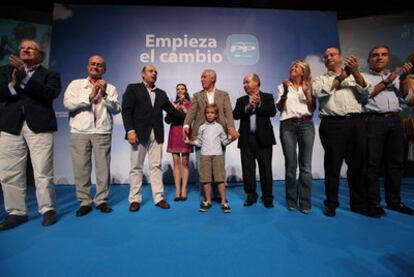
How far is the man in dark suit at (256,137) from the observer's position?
3.09 meters

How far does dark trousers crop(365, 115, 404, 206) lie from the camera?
282 centimetres

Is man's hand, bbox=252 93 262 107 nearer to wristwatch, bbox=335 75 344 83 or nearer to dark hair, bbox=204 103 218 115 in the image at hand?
dark hair, bbox=204 103 218 115

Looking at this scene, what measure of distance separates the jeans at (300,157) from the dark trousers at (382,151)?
70cm

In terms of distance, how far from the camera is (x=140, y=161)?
315 centimetres

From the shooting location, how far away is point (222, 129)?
10.3ft

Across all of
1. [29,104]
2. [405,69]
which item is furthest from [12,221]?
[405,69]

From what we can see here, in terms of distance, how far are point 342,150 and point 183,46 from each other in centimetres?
384

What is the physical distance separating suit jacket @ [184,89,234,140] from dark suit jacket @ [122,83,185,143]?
0.40 meters

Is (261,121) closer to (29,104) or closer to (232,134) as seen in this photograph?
(232,134)

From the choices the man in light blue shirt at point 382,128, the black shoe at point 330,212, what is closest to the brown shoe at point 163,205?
the black shoe at point 330,212

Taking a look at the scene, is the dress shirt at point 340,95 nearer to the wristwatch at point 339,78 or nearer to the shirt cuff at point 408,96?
the wristwatch at point 339,78

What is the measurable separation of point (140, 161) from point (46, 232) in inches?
48.7

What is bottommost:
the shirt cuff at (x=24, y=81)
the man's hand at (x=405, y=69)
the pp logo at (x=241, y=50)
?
the shirt cuff at (x=24, y=81)

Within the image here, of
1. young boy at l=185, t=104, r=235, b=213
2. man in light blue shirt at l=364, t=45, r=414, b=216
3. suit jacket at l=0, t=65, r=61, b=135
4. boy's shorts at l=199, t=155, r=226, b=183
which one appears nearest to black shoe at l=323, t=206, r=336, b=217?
A: man in light blue shirt at l=364, t=45, r=414, b=216
